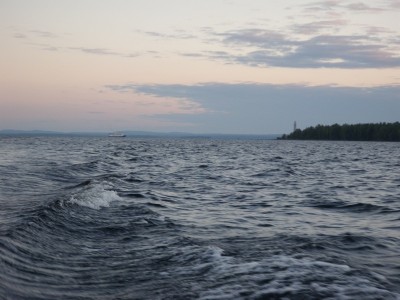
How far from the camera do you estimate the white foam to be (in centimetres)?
1790

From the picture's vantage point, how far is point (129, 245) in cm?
1184

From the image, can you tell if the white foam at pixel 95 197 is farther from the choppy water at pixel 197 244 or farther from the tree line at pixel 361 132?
the tree line at pixel 361 132

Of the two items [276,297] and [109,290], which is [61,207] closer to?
[109,290]

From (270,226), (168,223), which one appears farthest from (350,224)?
(168,223)

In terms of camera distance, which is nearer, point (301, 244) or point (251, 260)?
point (251, 260)

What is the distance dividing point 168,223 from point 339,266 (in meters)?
6.41

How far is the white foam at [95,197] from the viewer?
1790cm

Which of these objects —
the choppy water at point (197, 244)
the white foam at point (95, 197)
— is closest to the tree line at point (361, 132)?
the choppy water at point (197, 244)

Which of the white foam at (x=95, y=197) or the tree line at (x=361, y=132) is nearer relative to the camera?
the white foam at (x=95, y=197)

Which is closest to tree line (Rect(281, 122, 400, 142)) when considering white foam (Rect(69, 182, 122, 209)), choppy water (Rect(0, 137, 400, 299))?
choppy water (Rect(0, 137, 400, 299))

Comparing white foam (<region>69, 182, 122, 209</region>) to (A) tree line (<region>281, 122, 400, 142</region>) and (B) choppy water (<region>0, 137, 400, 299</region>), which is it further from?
(A) tree line (<region>281, 122, 400, 142</region>)

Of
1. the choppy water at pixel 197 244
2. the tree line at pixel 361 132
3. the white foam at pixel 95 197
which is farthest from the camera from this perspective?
the tree line at pixel 361 132

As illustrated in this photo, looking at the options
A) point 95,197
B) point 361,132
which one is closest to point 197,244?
point 95,197

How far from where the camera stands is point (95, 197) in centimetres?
1919
